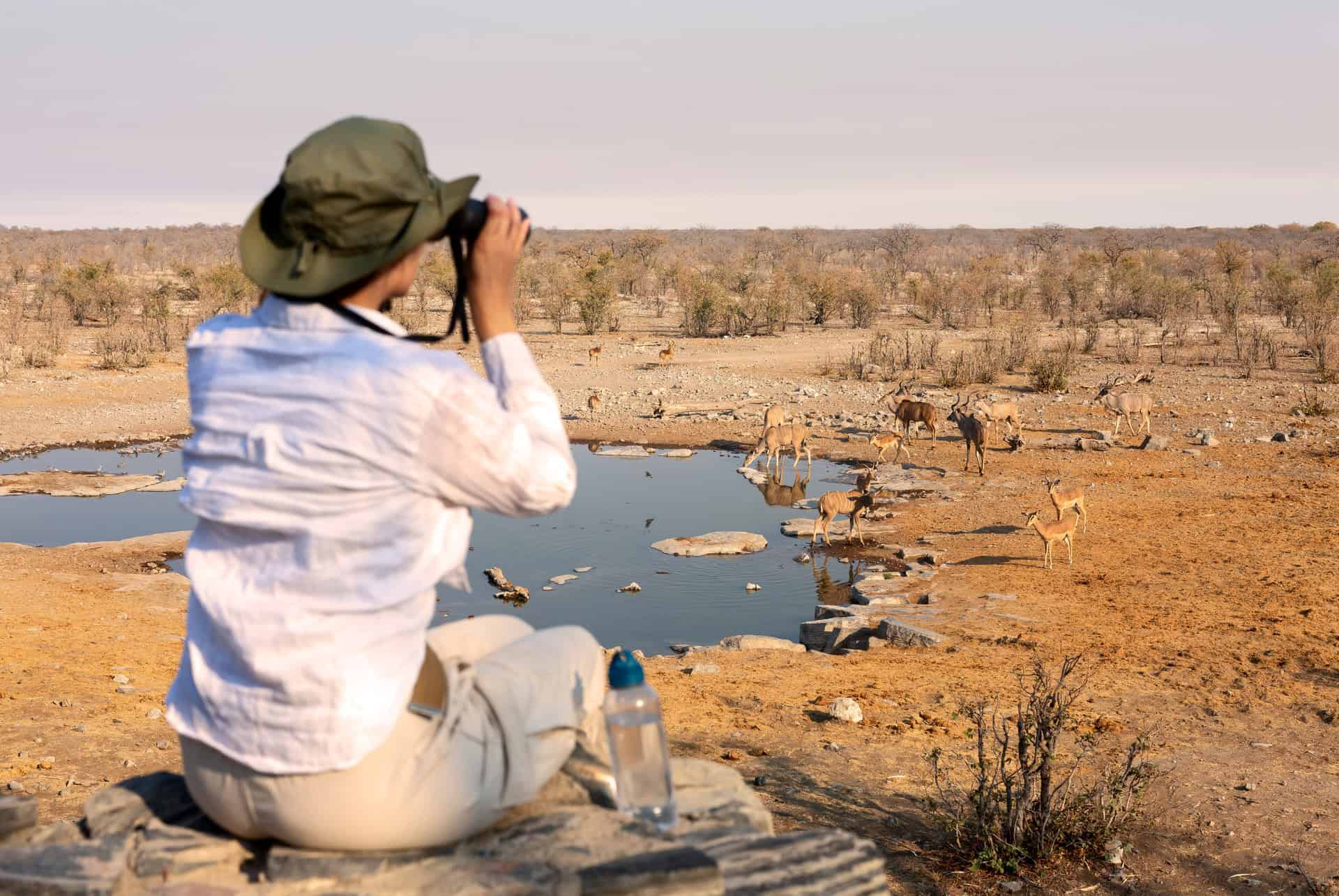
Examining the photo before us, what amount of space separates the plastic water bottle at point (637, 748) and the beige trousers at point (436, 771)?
0.09 metres

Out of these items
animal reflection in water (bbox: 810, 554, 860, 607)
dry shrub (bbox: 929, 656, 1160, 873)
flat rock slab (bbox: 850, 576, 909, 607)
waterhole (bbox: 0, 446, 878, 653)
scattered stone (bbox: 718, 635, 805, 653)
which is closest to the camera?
dry shrub (bbox: 929, 656, 1160, 873)

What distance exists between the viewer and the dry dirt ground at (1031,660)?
5.52m

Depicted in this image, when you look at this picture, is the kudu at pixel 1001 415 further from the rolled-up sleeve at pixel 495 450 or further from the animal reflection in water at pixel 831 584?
the rolled-up sleeve at pixel 495 450

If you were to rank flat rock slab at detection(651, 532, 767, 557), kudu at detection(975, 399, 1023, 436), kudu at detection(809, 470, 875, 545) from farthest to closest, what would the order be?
kudu at detection(975, 399, 1023, 436), kudu at detection(809, 470, 875, 545), flat rock slab at detection(651, 532, 767, 557)

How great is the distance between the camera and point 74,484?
14.6 meters

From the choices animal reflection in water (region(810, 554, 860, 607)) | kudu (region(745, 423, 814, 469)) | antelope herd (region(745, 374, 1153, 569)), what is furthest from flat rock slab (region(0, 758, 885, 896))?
kudu (region(745, 423, 814, 469))

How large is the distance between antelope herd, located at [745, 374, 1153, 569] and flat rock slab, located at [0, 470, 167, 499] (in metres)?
7.54

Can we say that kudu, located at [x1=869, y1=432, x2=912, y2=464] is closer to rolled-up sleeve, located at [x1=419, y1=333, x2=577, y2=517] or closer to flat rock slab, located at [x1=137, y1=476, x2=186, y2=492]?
flat rock slab, located at [x1=137, y1=476, x2=186, y2=492]

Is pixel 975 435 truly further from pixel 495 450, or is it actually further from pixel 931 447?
pixel 495 450

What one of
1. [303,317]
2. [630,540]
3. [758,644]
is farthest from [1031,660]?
[303,317]

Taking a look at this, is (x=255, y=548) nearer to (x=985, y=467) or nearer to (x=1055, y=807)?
(x=1055, y=807)

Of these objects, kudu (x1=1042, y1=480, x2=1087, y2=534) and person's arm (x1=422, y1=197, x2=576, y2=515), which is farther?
kudu (x1=1042, y1=480, x2=1087, y2=534)

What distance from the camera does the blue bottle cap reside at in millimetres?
2389

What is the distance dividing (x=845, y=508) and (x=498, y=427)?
1065 centimetres
